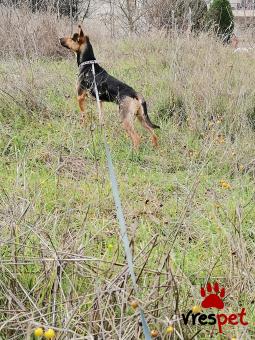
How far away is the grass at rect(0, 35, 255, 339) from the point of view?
1.71 meters

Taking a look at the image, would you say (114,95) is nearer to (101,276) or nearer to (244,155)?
(244,155)

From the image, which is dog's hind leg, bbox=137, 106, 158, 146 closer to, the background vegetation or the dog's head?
the background vegetation

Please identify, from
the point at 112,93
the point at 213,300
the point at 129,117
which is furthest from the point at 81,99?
the point at 213,300

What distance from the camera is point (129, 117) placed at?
4.71 m

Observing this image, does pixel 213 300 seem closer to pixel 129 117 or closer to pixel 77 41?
pixel 129 117

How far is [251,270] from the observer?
2176mm

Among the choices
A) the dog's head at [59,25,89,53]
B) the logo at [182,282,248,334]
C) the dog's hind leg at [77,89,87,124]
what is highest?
the dog's head at [59,25,89,53]

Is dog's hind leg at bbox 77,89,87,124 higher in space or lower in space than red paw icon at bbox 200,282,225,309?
higher

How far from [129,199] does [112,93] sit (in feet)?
6.47

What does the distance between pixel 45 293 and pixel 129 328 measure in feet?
1.35

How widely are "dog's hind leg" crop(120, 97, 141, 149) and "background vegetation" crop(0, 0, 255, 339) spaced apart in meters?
0.12

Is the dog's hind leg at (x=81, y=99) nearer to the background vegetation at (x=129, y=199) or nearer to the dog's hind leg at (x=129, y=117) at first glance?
the background vegetation at (x=129, y=199)

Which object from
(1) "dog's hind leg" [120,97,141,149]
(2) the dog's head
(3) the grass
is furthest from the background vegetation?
(2) the dog's head

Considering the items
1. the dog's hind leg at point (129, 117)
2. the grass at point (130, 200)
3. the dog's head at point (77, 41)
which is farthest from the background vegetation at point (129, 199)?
the dog's head at point (77, 41)
